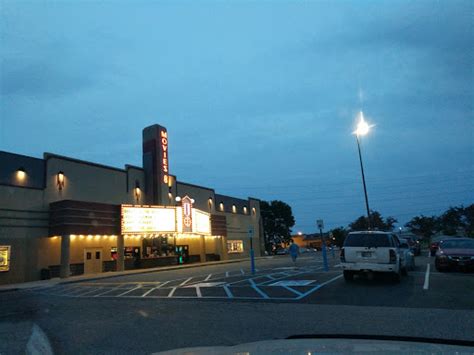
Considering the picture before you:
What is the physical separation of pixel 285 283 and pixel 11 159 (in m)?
19.7

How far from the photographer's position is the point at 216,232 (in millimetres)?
42656

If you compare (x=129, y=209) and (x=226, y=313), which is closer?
(x=226, y=313)

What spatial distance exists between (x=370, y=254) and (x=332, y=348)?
1056 centimetres

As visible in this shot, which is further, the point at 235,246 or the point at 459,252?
the point at 235,246

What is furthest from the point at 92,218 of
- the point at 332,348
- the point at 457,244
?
the point at 332,348

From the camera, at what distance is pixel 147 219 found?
31906 millimetres

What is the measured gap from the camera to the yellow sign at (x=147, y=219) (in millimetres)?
30500

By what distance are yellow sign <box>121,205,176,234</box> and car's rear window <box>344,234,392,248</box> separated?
805 inches

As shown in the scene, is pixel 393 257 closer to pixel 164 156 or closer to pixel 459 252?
pixel 459 252

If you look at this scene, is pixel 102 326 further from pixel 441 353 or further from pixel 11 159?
pixel 11 159

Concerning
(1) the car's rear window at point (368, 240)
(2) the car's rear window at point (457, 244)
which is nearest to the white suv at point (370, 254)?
(1) the car's rear window at point (368, 240)

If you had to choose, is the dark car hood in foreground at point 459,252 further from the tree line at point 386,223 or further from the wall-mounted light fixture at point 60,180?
the tree line at point 386,223

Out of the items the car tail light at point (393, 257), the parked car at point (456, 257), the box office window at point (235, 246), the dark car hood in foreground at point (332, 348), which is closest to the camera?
the dark car hood in foreground at point (332, 348)

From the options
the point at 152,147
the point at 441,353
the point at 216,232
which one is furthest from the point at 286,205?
the point at 441,353
